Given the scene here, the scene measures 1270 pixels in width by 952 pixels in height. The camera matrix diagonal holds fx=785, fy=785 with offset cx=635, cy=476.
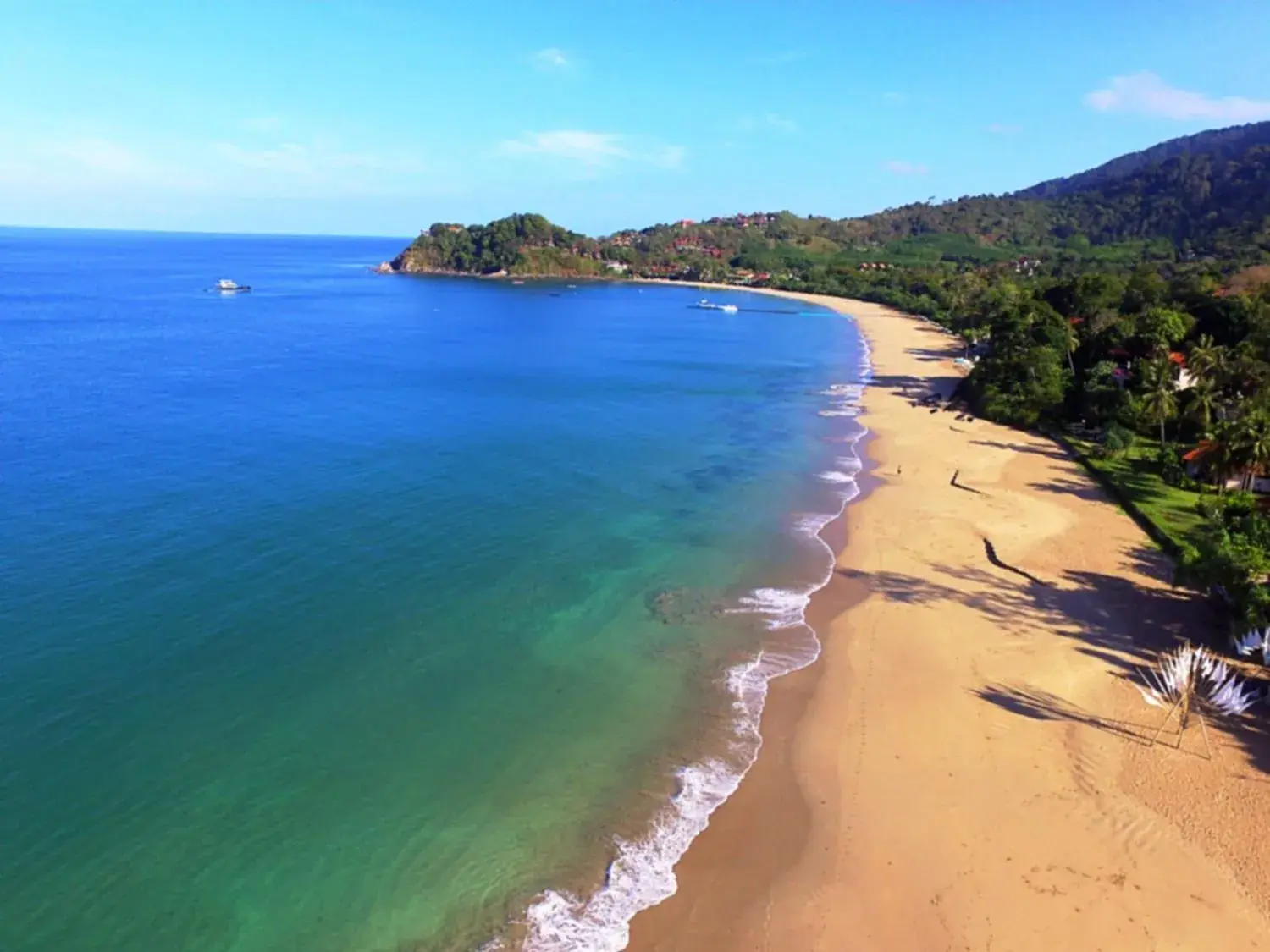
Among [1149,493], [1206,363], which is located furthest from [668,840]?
[1206,363]

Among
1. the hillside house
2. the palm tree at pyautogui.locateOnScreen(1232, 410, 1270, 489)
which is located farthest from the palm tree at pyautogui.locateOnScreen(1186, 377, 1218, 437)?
the palm tree at pyautogui.locateOnScreen(1232, 410, 1270, 489)

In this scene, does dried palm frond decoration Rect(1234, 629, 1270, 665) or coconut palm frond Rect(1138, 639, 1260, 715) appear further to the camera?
dried palm frond decoration Rect(1234, 629, 1270, 665)

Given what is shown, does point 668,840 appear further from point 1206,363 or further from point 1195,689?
point 1206,363

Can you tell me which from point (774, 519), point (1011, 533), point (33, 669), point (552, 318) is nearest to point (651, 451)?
point (774, 519)

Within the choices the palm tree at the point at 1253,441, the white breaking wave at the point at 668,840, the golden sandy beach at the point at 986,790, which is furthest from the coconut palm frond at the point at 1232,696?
the palm tree at the point at 1253,441

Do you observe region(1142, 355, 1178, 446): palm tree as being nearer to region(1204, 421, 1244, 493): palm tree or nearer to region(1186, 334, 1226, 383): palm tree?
region(1186, 334, 1226, 383): palm tree

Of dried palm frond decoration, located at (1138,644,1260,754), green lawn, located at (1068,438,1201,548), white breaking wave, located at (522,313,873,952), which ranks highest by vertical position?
dried palm frond decoration, located at (1138,644,1260,754)

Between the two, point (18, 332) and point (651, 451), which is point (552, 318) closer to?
point (18, 332)
